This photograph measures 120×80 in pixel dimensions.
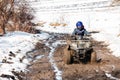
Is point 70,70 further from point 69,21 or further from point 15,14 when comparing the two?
point 69,21

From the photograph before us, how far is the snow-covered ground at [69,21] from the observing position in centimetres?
2372

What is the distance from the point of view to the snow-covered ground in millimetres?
23719

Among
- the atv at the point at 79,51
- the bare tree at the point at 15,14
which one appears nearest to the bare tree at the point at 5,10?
the bare tree at the point at 15,14

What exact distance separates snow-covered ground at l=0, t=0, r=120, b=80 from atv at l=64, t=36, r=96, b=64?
279 cm

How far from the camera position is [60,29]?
1801 inches

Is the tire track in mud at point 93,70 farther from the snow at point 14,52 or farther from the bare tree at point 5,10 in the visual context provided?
the bare tree at point 5,10

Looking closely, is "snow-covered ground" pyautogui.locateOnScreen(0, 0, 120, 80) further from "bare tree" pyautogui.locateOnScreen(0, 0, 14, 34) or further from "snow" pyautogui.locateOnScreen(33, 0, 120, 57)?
"bare tree" pyautogui.locateOnScreen(0, 0, 14, 34)

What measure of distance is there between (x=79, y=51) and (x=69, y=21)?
3466 centimetres

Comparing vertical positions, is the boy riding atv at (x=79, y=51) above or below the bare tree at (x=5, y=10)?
below

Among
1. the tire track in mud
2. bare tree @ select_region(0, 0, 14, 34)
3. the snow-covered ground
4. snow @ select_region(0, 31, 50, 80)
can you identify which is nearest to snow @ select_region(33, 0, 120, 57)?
the snow-covered ground

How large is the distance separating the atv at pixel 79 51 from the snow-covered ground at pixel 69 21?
110 inches

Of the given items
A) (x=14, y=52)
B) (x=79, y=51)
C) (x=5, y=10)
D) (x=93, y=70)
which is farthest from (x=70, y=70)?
(x=5, y=10)

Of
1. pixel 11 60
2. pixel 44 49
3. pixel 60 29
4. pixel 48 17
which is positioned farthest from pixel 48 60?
pixel 48 17

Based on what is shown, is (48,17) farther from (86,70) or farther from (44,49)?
(86,70)
